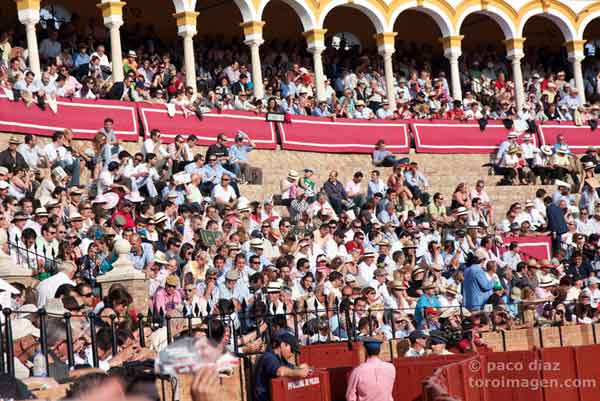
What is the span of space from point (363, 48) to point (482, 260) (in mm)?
17022

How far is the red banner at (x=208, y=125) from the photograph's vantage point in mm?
23375

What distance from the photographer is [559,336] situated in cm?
1847

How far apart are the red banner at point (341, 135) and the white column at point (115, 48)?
11.3 feet

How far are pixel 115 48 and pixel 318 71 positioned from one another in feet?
18.8

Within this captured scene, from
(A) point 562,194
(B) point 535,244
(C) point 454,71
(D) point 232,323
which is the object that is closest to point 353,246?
(B) point 535,244

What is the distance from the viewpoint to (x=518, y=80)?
109 feet

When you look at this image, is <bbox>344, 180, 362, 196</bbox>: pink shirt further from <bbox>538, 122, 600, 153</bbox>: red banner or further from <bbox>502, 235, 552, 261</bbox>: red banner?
<bbox>538, 122, 600, 153</bbox>: red banner

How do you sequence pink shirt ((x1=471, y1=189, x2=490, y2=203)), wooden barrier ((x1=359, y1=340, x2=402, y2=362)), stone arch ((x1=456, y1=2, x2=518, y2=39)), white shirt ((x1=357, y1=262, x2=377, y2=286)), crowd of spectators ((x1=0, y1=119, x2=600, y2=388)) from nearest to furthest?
crowd of spectators ((x1=0, y1=119, x2=600, y2=388)) < wooden barrier ((x1=359, y1=340, x2=402, y2=362)) < white shirt ((x1=357, y1=262, x2=377, y2=286)) < pink shirt ((x1=471, y1=189, x2=490, y2=203)) < stone arch ((x1=456, y1=2, x2=518, y2=39))

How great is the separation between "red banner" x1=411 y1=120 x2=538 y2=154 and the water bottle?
1967cm

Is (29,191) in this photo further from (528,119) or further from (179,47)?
(528,119)

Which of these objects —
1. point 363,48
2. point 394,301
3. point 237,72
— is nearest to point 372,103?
point 237,72

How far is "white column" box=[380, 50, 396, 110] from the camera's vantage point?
30.3 m

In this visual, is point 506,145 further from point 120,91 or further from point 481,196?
point 120,91

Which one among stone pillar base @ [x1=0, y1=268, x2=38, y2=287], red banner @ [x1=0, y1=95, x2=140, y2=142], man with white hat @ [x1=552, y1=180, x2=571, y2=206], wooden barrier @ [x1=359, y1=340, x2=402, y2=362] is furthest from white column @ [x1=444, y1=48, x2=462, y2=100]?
stone pillar base @ [x1=0, y1=268, x2=38, y2=287]
